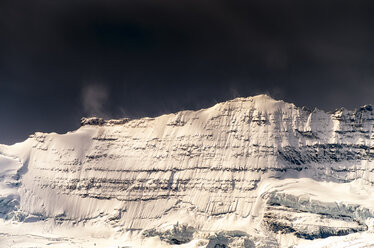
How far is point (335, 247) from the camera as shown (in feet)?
654

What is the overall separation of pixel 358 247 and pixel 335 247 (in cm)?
666

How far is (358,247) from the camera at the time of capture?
195 meters
